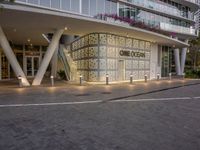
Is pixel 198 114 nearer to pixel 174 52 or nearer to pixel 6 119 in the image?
pixel 6 119

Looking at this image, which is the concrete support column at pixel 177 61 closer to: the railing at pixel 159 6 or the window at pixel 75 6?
the railing at pixel 159 6

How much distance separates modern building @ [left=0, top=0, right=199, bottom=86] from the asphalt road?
332 inches

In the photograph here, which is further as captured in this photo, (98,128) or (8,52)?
(8,52)

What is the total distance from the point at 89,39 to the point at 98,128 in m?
18.6

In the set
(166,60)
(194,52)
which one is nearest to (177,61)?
(166,60)

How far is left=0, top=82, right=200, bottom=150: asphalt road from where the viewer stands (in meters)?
5.67

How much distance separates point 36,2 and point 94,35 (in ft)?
21.1

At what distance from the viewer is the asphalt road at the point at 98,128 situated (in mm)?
5668

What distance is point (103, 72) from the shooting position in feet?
79.9

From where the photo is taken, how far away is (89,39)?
25.0 metres

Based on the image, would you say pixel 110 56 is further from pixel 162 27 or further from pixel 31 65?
pixel 162 27

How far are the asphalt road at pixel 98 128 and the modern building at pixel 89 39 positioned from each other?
842cm

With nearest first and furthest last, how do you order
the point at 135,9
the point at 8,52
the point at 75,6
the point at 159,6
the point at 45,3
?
the point at 8,52
the point at 45,3
the point at 75,6
the point at 135,9
the point at 159,6

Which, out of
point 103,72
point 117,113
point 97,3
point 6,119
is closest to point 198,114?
point 117,113
